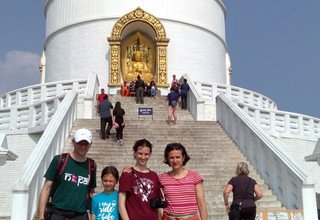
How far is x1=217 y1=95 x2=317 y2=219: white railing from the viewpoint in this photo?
333 inches

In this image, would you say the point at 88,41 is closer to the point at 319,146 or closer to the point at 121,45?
→ the point at 121,45

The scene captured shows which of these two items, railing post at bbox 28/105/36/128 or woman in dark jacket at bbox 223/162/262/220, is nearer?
woman in dark jacket at bbox 223/162/262/220

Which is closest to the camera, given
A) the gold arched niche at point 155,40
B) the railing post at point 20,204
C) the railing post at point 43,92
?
the railing post at point 20,204

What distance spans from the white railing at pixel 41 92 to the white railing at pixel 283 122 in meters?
5.86

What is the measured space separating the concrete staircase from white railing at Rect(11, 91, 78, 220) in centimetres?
69

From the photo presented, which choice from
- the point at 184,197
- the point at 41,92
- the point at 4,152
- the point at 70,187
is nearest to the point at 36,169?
the point at 4,152

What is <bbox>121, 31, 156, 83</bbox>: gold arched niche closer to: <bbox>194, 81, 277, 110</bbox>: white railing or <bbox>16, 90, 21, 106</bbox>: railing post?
<bbox>194, 81, 277, 110</bbox>: white railing

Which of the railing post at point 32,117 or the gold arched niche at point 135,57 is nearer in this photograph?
the railing post at point 32,117

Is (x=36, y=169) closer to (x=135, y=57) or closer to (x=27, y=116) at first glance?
(x=27, y=116)

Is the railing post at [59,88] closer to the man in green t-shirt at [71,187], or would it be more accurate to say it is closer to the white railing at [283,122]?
the white railing at [283,122]

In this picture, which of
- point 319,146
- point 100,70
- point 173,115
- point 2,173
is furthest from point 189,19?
point 319,146

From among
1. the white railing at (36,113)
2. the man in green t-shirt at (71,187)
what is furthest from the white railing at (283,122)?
the man in green t-shirt at (71,187)

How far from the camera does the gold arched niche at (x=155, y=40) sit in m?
22.5

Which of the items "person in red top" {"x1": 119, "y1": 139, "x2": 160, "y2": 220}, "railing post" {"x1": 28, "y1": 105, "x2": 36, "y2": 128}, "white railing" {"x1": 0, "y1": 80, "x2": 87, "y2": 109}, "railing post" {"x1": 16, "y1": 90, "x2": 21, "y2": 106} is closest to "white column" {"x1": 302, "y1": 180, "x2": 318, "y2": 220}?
"person in red top" {"x1": 119, "y1": 139, "x2": 160, "y2": 220}
